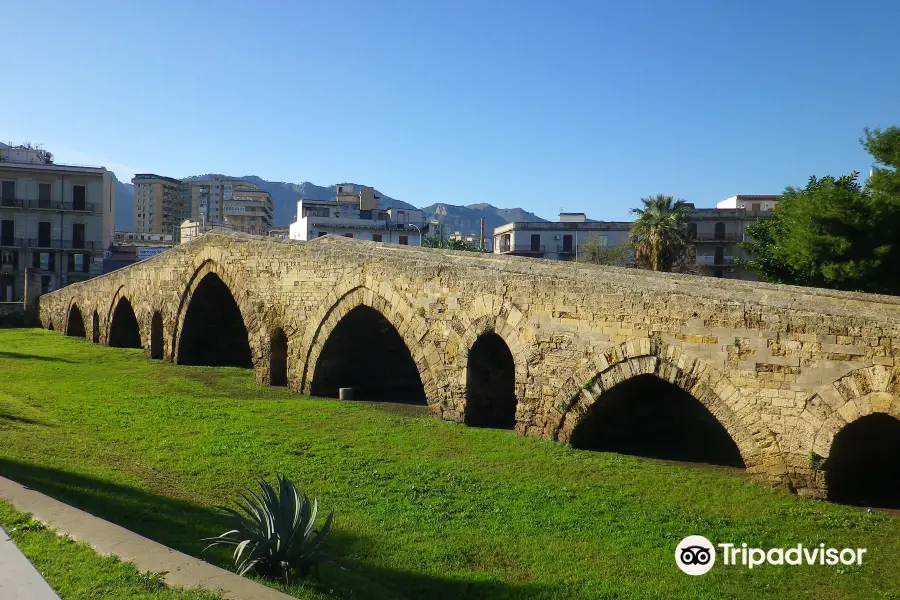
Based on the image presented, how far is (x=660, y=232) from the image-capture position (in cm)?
3672

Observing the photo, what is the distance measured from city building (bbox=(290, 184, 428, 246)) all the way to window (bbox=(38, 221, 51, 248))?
61.7 ft

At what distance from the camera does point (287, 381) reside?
67.4 ft

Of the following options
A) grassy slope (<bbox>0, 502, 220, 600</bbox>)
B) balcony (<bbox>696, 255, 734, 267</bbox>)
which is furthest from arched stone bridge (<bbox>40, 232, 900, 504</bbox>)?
balcony (<bbox>696, 255, 734, 267</bbox>)

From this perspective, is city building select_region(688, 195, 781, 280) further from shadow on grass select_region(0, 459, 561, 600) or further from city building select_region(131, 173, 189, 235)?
city building select_region(131, 173, 189, 235)

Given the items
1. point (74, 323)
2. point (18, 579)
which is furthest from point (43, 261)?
point (18, 579)

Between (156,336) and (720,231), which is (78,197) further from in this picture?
(720,231)

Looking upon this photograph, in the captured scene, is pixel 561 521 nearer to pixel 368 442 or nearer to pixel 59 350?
pixel 368 442

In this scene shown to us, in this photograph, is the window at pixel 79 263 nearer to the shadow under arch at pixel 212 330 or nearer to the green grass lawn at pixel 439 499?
the shadow under arch at pixel 212 330

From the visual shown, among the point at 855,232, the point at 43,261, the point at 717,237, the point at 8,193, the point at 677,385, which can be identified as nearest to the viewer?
the point at 677,385

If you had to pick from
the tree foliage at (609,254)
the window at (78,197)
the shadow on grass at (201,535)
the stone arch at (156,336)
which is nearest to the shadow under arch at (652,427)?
the shadow on grass at (201,535)

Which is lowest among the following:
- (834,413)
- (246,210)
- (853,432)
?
(853,432)

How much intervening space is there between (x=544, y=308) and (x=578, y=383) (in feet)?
5.10

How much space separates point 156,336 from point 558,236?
40.6m

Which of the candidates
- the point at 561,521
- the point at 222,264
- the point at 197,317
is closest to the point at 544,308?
the point at 561,521
